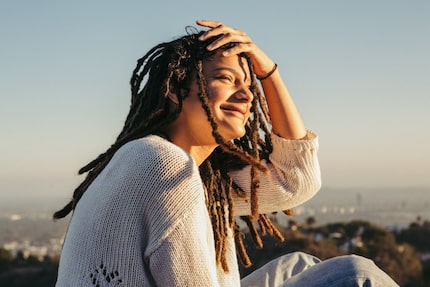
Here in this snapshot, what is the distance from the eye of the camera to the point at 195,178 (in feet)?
6.93

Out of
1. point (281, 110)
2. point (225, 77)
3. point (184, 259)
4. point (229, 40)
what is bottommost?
point (184, 259)

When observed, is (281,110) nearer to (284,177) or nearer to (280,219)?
(284,177)

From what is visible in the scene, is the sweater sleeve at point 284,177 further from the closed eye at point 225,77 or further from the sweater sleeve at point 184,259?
the sweater sleeve at point 184,259

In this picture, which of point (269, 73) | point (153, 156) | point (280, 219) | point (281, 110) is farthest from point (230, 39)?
point (280, 219)

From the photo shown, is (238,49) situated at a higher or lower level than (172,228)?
higher

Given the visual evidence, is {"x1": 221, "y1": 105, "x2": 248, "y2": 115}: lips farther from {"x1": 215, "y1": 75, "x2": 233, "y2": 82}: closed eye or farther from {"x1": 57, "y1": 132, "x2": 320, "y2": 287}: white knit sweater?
{"x1": 57, "y1": 132, "x2": 320, "y2": 287}: white knit sweater

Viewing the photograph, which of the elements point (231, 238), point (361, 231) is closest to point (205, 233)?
point (231, 238)

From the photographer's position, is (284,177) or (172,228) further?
(284,177)

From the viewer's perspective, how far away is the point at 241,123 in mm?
2533

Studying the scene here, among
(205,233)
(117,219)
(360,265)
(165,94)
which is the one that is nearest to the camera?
(117,219)

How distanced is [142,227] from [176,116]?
0.54 meters

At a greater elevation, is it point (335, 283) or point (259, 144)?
point (259, 144)

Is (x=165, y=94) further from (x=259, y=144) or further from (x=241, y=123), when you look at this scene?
(x=259, y=144)

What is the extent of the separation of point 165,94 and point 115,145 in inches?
9.9
